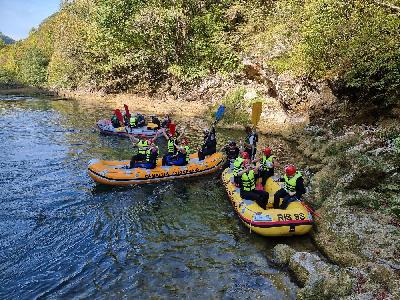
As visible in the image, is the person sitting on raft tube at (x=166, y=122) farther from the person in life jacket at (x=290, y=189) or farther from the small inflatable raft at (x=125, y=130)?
the person in life jacket at (x=290, y=189)

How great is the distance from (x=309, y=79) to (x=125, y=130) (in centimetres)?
974

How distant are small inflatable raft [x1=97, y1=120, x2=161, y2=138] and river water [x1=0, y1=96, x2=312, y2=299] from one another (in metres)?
4.68

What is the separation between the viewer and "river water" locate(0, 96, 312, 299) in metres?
7.98

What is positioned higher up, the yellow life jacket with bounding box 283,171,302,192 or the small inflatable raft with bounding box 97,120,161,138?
the yellow life jacket with bounding box 283,171,302,192

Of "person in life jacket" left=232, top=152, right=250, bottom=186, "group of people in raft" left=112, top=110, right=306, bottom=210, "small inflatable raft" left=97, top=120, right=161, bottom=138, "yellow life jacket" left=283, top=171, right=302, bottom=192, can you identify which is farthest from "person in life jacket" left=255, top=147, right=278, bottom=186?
"small inflatable raft" left=97, top=120, right=161, bottom=138

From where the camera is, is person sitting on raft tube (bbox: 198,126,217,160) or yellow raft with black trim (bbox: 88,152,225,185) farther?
person sitting on raft tube (bbox: 198,126,217,160)

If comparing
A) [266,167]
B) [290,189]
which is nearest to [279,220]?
[290,189]

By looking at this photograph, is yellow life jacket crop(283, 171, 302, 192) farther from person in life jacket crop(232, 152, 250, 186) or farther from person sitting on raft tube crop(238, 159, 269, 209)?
person in life jacket crop(232, 152, 250, 186)

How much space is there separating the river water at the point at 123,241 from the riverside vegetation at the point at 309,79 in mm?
1198

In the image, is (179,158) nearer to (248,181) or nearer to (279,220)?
(248,181)

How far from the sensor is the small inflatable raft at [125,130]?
19828 mm

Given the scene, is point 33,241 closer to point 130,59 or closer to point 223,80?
point 223,80

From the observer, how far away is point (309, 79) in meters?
19.8

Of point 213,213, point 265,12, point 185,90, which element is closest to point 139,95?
point 185,90
